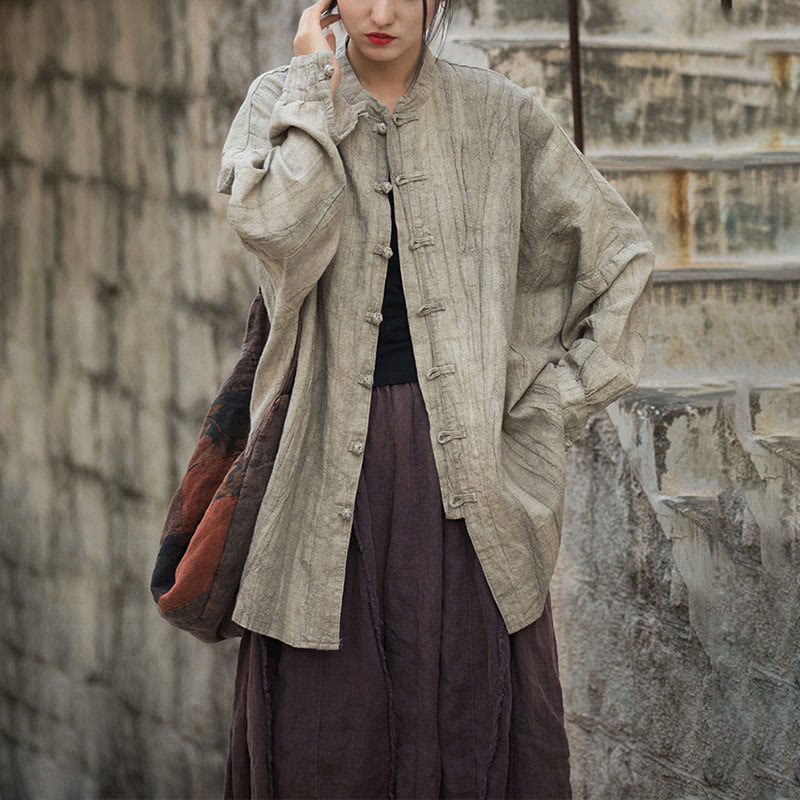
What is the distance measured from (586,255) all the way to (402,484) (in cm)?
52

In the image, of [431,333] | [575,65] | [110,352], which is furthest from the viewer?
[110,352]

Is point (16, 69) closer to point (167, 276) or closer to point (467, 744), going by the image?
point (167, 276)

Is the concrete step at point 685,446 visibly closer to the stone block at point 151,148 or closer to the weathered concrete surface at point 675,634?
the weathered concrete surface at point 675,634

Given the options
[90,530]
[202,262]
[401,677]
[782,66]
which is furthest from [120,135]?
[401,677]

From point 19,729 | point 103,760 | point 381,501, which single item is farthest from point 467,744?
point 19,729

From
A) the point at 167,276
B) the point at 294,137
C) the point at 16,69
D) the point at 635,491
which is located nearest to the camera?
the point at 294,137

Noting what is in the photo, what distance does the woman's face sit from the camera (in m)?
2.18

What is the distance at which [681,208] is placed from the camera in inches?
126

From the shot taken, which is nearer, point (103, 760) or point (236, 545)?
point (236, 545)

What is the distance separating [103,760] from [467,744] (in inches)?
104

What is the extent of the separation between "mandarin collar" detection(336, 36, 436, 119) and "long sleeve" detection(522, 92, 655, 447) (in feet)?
0.65

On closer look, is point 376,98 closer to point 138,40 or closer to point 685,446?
point 685,446

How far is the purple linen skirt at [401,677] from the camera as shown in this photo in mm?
2277

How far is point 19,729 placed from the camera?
16.0 ft
